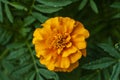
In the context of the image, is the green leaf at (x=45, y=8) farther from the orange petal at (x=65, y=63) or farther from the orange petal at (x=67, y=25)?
the orange petal at (x=65, y=63)

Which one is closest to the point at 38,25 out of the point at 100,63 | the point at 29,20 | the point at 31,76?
the point at 29,20

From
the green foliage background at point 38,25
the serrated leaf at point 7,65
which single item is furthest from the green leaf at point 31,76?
the serrated leaf at point 7,65

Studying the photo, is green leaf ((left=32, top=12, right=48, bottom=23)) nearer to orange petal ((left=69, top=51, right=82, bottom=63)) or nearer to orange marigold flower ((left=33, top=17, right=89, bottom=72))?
orange marigold flower ((left=33, top=17, right=89, bottom=72))

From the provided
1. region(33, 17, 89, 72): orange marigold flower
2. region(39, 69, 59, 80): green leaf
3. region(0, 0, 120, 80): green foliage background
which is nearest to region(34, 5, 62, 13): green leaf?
region(0, 0, 120, 80): green foliage background

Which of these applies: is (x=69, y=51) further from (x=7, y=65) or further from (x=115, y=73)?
(x=7, y=65)

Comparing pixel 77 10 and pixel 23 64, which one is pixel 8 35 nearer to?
pixel 23 64
